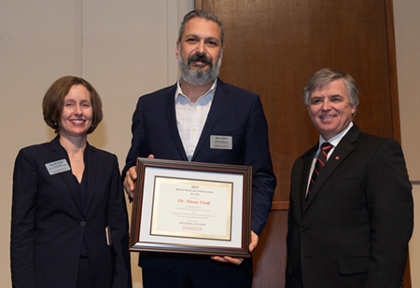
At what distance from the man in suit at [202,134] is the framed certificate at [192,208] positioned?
86 mm

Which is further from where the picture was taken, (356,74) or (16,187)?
(356,74)

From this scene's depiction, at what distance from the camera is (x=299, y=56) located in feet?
12.7

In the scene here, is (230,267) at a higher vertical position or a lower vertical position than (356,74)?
lower

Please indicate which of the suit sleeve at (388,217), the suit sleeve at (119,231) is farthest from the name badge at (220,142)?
the suit sleeve at (388,217)

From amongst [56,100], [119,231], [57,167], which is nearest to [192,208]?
[119,231]

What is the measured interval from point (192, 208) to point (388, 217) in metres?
0.88

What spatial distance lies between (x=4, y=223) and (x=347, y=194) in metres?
2.78

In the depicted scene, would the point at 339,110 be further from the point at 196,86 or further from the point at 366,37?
the point at 366,37

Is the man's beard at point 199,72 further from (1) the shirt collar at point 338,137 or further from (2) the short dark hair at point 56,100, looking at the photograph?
(1) the shirt collar at point 338,137

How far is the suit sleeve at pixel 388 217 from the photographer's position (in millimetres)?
2057

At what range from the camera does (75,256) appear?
224cm

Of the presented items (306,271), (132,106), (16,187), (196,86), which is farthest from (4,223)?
(306,271)

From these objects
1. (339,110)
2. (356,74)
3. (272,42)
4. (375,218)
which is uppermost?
(272,42)

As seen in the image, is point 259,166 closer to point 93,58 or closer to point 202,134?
point 202,134
